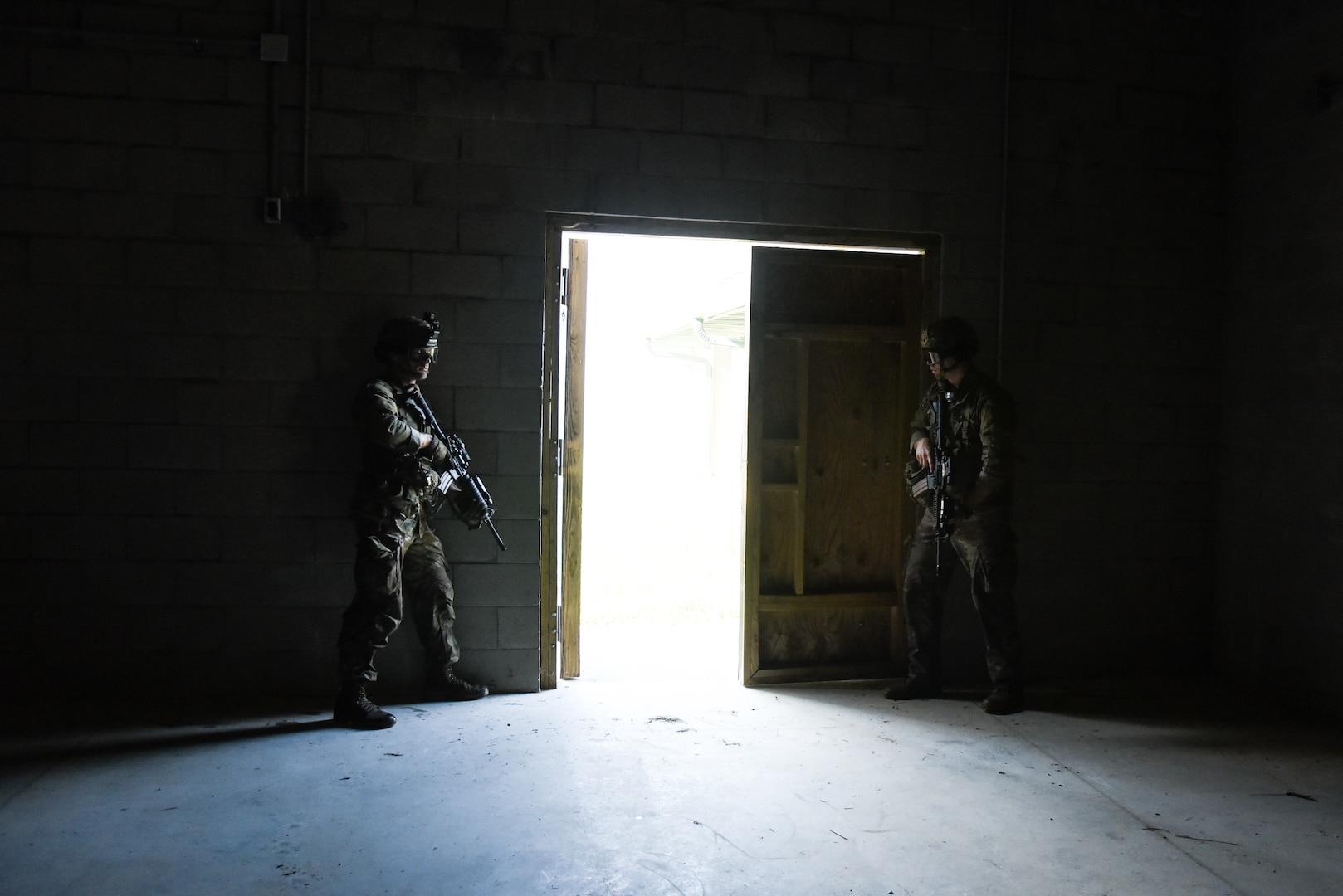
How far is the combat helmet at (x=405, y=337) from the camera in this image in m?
3.69

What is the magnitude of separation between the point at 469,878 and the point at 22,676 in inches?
100

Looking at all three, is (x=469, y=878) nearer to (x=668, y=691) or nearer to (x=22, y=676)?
(x=668, y=691)

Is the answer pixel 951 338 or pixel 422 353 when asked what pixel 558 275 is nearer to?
pixel 422 353

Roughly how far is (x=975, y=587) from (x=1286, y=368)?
177 centimetres

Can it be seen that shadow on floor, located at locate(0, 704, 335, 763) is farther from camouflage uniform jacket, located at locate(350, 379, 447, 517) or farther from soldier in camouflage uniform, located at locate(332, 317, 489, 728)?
camouflage uniform jacket, located at locate(350, 379, 447, 517)

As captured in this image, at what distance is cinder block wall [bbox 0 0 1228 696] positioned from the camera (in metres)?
3.78

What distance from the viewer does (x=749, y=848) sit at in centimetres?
265

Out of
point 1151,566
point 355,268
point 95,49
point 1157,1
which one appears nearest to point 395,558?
point 355,268

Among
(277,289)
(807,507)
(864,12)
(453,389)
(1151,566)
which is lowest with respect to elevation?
(1151,566)

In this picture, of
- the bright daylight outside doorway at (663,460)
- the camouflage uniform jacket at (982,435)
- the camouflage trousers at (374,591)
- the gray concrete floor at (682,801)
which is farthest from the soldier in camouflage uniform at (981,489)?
the camouflage trousers at (374,591)

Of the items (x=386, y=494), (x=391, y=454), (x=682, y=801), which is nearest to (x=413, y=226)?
(x=391, y=454)

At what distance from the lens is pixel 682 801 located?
297cm

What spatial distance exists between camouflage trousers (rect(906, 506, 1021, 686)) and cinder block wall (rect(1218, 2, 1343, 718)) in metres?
1.25

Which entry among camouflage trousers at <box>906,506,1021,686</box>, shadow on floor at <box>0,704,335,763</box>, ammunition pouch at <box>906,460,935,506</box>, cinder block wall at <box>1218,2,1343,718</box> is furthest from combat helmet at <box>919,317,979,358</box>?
shadow on floor at <box>0,704,335,763</box>
